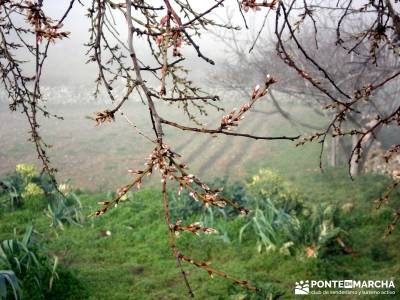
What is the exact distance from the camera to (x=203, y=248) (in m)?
6.50

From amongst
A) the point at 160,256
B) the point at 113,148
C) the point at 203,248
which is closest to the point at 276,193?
the point at 203,248

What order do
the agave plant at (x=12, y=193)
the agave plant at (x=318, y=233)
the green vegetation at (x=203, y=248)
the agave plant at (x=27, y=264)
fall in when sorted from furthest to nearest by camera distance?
the agave plant at (x=12, y=193)
the agave plant at (x=318, y=233)
the green vegetation at (x=203, y=248)
the agave plant at (x=27, y=264)

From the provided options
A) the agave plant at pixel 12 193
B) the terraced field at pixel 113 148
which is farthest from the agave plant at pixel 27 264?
the terraced field at pixel 113 148

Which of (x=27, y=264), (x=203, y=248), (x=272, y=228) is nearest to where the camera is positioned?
(x=27, y=264)

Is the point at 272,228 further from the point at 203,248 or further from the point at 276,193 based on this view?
the point at 276,193

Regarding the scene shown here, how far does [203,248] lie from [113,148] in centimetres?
1639

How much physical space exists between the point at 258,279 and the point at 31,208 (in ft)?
17.5

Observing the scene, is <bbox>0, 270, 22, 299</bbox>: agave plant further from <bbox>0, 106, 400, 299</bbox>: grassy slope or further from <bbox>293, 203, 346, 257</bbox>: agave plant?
<bbox>293, 203, 346, 257</bbox>: agave plant

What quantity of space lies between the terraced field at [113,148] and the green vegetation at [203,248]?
8.65 m

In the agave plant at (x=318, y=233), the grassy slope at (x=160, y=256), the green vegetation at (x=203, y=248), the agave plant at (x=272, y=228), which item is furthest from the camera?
the agave plant at (x=272, y=228)

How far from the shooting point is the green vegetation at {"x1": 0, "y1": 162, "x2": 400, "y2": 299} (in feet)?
16.3

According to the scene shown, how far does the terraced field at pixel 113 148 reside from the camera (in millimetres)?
18156

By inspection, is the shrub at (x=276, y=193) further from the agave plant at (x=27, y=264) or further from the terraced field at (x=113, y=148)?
the terraced field at (x=113, y=148)

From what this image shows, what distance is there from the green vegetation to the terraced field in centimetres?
865
